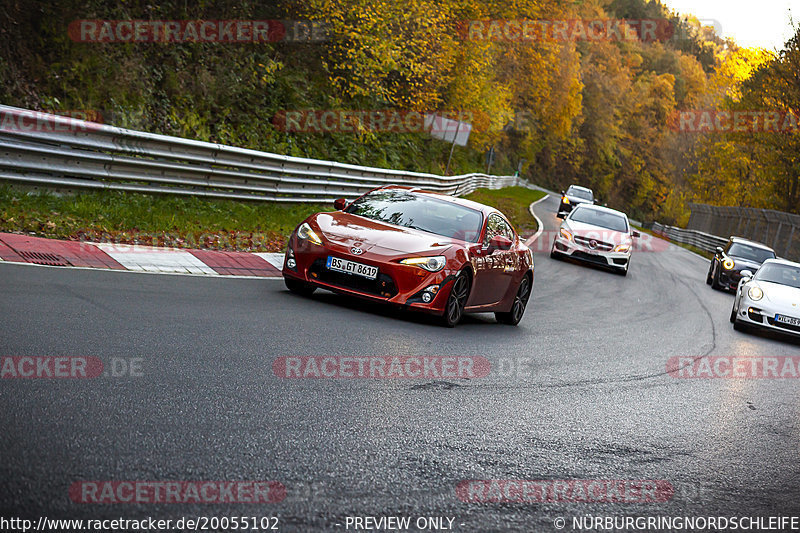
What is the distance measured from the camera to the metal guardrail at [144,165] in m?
11.1

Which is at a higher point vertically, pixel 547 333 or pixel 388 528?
pixel 388 528

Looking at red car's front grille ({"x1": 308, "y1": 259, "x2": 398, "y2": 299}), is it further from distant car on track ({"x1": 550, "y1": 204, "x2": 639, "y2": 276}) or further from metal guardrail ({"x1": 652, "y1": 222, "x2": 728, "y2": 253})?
metal guardrail ({"x1": 652, "y1": 222, "x2": 728, "y2": 253})

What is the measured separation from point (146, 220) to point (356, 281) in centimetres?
457

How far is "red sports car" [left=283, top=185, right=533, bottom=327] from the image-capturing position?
928cm

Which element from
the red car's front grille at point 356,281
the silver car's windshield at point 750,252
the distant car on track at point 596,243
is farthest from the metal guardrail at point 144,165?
the silver car's windshield at point 750,252

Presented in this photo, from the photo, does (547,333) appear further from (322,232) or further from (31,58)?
(31,58)

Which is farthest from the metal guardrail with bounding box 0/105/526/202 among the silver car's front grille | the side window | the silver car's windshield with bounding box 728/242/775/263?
the silver car's windshield with bounding box 728/242/775/263

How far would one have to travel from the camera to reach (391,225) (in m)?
10.2

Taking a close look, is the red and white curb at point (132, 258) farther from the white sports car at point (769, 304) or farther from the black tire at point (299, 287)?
the white sports car at point (769, 304)

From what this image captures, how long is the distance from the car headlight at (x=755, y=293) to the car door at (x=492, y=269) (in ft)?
19.7

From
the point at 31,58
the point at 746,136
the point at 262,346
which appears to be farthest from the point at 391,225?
the point at 746,136

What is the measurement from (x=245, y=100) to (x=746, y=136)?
4637 centimetres

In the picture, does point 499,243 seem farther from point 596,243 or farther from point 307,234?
point 596,243

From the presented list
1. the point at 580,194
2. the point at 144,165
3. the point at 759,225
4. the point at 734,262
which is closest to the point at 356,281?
the point at 144,165
